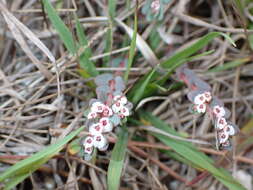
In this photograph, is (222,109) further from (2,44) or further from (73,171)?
(2,44)

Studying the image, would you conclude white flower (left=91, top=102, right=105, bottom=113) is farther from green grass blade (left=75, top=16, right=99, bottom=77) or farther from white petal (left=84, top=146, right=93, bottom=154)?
green grass blade (left=75, top=16, right=99, bottom=77)

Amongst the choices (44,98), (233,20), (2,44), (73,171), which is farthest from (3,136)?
(233,20)

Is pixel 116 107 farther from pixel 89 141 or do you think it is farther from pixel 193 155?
pixel 193 155

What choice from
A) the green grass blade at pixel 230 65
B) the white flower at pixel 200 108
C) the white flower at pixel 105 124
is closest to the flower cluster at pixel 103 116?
the white flower at pixel 105 124

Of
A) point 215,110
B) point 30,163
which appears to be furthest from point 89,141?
point 215,110

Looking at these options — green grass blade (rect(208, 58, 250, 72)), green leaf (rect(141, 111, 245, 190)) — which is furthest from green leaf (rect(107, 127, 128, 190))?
green grass blade (rect(208, 58, 250, 72))

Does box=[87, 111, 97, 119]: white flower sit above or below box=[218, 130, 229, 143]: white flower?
above

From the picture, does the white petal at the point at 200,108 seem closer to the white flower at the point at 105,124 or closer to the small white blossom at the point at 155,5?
the white flower at the point at 105,124
